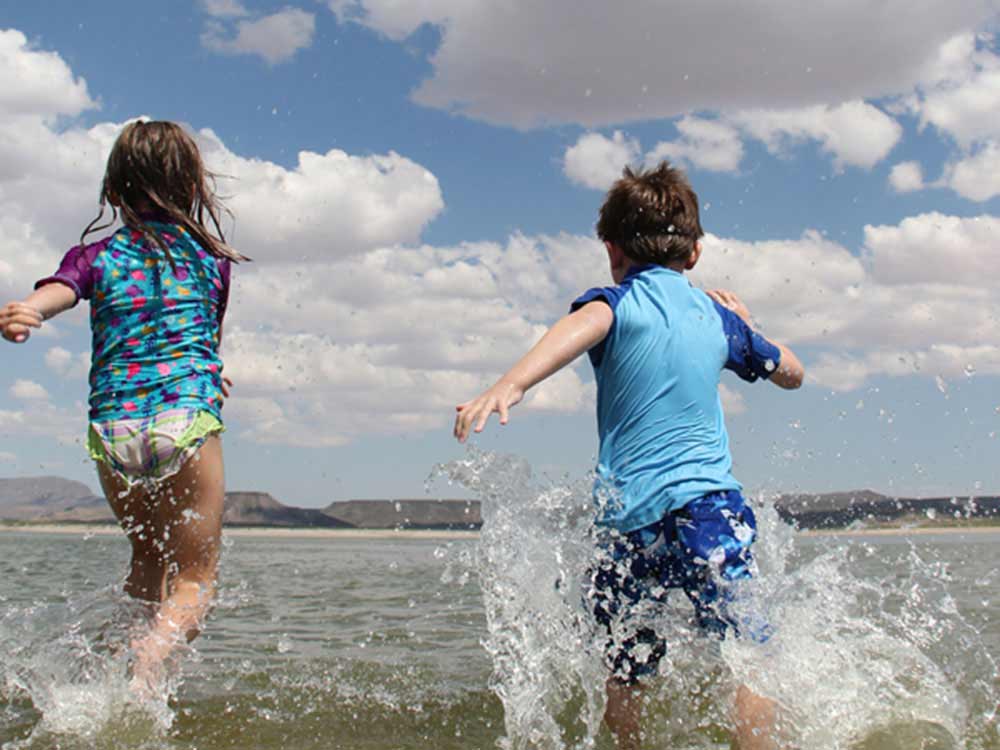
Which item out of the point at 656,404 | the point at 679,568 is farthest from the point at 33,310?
the point at 679,568

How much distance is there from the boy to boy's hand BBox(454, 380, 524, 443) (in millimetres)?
11

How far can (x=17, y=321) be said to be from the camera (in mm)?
3385

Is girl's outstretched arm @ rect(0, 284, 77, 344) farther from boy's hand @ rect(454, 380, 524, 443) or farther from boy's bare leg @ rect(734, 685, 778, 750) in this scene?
boy's bare leg @ rect(734, 685, 778, 750)

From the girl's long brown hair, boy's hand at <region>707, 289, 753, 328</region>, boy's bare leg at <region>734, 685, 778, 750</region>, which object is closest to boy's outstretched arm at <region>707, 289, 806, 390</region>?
boy's hand at <region>707, 289, 753, 328</region>

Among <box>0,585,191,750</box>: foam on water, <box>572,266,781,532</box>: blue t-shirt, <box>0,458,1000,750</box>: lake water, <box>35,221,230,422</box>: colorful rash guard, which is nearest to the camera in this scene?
<box>572,266,781,532</box>: blue t-shirt

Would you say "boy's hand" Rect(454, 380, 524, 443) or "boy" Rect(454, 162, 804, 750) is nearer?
"boy's hand" Rect(454, 380, 524, 443)

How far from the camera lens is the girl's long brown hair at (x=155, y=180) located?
3.85 m

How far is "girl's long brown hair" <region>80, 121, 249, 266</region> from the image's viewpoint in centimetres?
385

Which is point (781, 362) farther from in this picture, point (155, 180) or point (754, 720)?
point (155, 180)

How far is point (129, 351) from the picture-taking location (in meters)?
3.59

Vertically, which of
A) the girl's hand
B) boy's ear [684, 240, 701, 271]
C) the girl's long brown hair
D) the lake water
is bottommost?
the lake water

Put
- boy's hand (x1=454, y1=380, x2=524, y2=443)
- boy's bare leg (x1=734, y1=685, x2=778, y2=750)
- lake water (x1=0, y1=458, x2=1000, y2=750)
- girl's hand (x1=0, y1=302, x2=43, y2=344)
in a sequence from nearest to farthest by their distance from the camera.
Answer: boy's hand (x1=454, y1=380, x2=524, y2=443), boy's bare leg (x1=734, y1=685, x2=778, y2=750), girl's hand (x1=0, y1=302, x2=43, y2=344), lake water (x1=0, y1=458, x2=1000, y2=750)

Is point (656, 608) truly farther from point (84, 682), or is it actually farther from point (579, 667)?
point (84, 682)

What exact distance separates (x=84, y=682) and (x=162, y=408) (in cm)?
128
